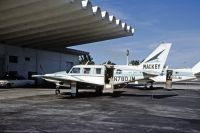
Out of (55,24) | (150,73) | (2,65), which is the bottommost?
(150,73)

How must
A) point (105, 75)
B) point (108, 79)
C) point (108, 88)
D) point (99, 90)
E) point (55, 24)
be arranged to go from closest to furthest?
point (108, 88)
point (105, 75)
point (108, 79)
point (99, 90)
point (55, 24)

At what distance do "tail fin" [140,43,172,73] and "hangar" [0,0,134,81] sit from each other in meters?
7.66

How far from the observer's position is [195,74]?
46.2m

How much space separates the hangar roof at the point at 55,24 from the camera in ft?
110

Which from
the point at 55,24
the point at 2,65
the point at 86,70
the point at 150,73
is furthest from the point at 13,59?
the point at 150,73

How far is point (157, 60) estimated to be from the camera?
102ft

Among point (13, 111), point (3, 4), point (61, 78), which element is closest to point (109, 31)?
point (3, 4)

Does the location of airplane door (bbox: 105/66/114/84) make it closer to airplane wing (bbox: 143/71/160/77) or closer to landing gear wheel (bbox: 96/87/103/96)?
landing gear wheel (bbox: 96/87/103/96)

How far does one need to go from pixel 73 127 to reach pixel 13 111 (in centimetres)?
506

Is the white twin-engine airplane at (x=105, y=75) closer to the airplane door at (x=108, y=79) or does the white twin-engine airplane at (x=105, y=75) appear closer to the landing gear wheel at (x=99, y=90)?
the airplane door at (x=108, y=79)

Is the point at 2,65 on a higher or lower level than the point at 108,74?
higher

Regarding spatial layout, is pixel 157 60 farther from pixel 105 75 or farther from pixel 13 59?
pixel 13 59

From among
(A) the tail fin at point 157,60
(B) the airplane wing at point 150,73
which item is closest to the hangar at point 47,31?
(A) the tail fin at point 157,60

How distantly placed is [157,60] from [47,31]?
15903 mm
